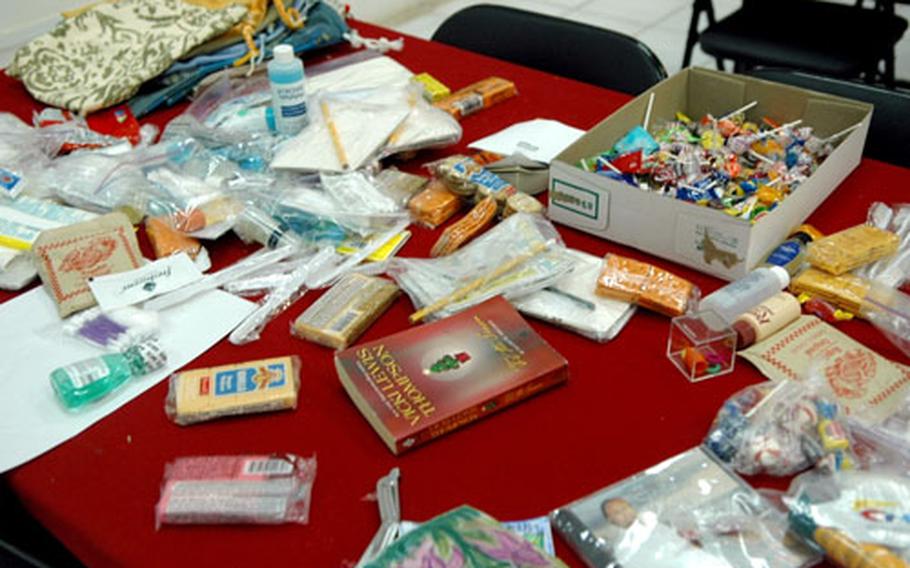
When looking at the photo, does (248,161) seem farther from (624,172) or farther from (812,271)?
(812,271)

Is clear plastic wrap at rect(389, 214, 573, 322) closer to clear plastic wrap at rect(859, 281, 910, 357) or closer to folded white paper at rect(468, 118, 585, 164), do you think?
folded white paper at rect(468, 118, 585, 164)

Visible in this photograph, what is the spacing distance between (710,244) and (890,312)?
8.7 inches

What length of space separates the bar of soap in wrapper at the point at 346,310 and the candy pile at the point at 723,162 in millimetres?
367

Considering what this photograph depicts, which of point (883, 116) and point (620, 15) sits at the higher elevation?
point (883, 116)

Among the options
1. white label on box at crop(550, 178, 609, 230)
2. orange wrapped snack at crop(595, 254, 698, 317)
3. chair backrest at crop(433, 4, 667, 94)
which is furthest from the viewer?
chair backrest at crop(433, 4, 667, 94)

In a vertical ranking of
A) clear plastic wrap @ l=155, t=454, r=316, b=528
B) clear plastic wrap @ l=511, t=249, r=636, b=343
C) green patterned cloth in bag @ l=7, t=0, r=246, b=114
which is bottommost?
clear plastic wrap @ l=155, t=454, r=316, b=528

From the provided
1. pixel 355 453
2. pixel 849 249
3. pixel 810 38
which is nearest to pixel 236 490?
pixel 355 453

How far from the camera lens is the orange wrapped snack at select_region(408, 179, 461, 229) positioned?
4.07ft

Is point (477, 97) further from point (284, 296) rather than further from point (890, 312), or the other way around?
point (890, 312)

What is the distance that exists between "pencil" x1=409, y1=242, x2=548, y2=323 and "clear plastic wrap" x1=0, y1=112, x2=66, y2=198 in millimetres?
709

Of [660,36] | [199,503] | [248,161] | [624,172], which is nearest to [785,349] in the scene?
[624,172]

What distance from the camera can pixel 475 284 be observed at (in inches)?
42.2

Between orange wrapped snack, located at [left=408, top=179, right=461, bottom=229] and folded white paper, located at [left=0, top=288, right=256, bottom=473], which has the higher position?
orange wrapped snack, located at [left=408, top=179, right=461, bottom=229]

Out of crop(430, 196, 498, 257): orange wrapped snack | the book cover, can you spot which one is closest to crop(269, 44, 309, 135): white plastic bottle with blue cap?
crop(430, 196, 498, 257): orange wrapped snack
